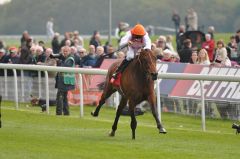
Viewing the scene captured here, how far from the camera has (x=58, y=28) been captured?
61875mm

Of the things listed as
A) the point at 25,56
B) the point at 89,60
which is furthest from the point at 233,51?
the point at 25,56

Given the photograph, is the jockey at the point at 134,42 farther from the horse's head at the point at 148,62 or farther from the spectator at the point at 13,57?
the spectator at the point at 13,57

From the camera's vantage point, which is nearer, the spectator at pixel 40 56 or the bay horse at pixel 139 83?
the bay horse at pixel 139 83

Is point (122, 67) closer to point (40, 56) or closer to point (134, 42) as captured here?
point (134, 42)

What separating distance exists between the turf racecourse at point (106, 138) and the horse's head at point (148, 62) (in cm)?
110

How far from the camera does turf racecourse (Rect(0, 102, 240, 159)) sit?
15116 mm

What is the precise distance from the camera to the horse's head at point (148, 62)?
56.1 ft

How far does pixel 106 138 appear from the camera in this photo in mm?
17609

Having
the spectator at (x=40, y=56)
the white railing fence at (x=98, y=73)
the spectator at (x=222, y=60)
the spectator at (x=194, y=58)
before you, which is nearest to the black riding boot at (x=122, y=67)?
the white railing fence at (x=98, y=73)

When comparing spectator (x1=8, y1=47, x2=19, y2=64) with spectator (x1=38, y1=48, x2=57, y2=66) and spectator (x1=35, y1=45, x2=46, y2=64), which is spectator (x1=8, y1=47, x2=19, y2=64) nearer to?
spectator (x1=35, y1=45, x2=46, y2=64)

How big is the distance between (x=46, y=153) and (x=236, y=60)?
12.3m

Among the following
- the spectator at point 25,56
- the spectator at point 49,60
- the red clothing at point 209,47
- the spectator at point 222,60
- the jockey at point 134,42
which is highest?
the jockey at point 134,42

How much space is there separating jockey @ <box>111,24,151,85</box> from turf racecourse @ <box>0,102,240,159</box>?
1218mm

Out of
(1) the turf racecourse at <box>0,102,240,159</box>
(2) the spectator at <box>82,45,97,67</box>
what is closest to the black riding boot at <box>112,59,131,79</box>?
(1) the turf racecourse at <box>0,102,240,159</box>
